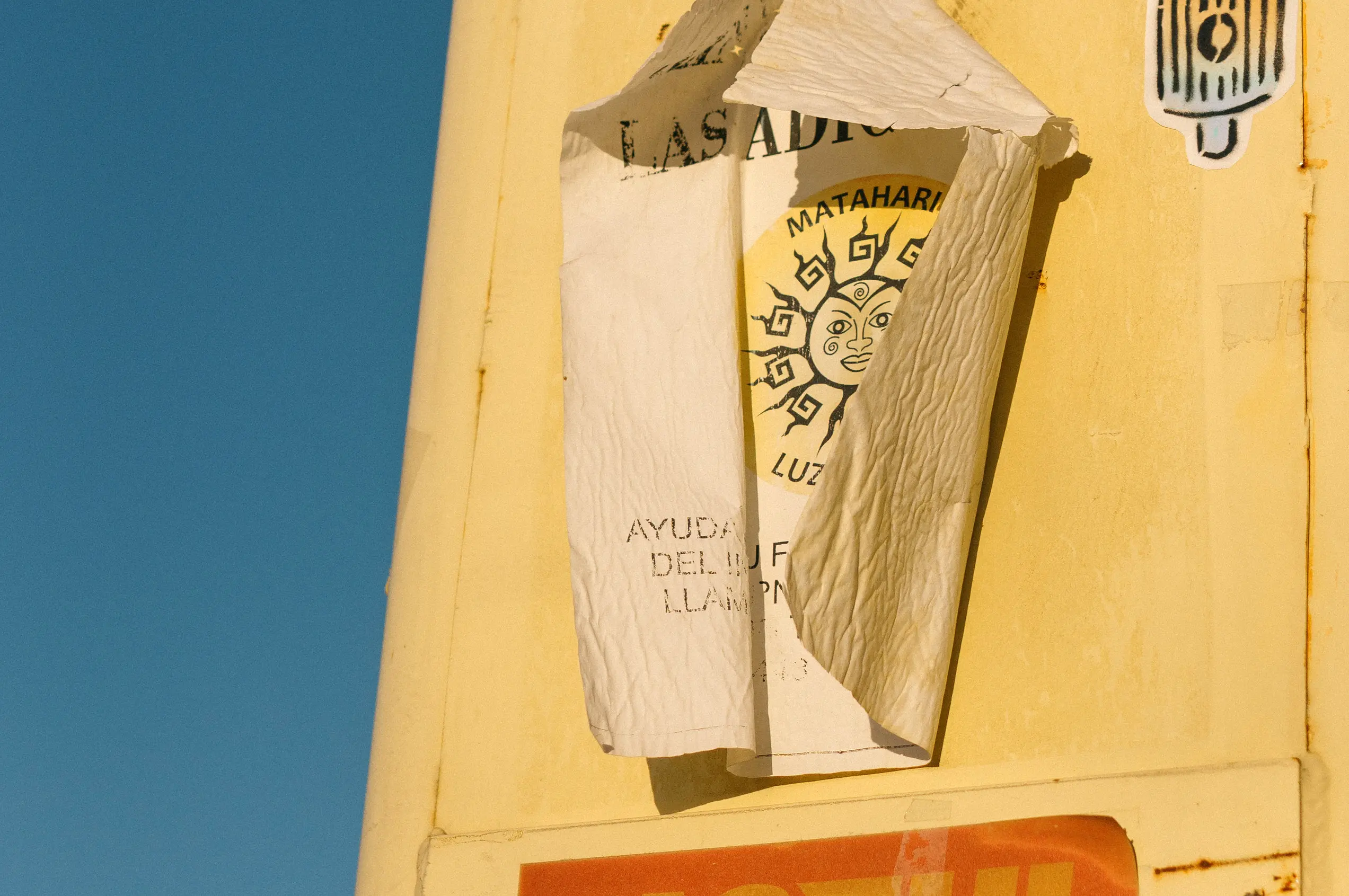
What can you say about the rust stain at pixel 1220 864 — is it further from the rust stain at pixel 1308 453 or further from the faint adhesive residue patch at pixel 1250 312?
the faint adhesive residue patch at pixel 1250 312

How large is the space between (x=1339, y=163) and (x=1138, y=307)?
11.3 inches

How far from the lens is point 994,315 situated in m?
2.11

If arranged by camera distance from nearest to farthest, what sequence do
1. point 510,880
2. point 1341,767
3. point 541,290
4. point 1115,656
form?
point 1341,767 < point 1115,656 < point 510,880 < point 541,290

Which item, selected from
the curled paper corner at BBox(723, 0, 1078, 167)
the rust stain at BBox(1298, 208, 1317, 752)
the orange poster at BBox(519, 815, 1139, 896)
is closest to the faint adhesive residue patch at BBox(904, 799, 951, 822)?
the orange poster at BBox(519, 815, 1139, 896)

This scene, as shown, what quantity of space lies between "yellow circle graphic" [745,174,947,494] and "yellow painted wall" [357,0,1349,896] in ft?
0.58

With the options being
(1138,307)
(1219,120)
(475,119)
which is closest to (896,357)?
(1138,307)

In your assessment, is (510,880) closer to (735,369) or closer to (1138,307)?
(735,369)

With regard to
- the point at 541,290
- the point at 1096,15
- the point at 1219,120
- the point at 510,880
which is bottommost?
the point at 510,880

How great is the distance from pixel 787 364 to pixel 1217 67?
666 mm

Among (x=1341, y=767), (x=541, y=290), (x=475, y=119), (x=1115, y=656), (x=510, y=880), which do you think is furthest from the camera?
(x=475, y=119)

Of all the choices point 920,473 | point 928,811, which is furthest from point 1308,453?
point 928,811

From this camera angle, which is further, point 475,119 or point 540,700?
point 475,119

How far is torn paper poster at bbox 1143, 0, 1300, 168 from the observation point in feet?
6.84

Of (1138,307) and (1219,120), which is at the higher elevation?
(1219,120)
